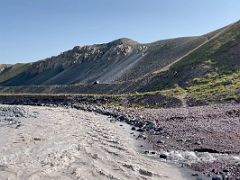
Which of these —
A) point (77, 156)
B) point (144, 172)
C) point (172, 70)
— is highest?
point (172, 70)

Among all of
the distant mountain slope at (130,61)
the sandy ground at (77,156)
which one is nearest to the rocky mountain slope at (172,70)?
the distant mountain slope at (130,61)

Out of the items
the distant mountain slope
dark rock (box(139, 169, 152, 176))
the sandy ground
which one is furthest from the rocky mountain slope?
dark rock (box(139, 169, 152, 176))

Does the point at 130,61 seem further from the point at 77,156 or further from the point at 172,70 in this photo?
the point at 77,156

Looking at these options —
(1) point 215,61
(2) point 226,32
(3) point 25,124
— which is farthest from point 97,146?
(2) point 226,32

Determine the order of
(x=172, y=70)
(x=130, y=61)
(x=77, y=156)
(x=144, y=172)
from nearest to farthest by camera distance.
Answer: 1. (x=144, y=172)
2. (x=77, y=156)
3. (x=172, y=70)
4. (x=130, y=61)

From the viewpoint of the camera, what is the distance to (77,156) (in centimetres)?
2886

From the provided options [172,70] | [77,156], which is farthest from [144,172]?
[172,70]

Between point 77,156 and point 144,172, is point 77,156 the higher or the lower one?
the higher one

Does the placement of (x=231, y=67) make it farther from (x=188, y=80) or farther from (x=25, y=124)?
(x=25, y=124)

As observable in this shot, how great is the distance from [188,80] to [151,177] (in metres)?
67.2

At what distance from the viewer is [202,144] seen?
102ft

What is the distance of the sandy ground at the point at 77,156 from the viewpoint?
79.8 ft

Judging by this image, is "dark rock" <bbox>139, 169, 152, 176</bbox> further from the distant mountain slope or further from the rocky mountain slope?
the distant mountain slope

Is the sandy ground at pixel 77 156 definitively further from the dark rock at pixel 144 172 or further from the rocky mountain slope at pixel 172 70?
the rocky mountain slope at pixel 172 70
